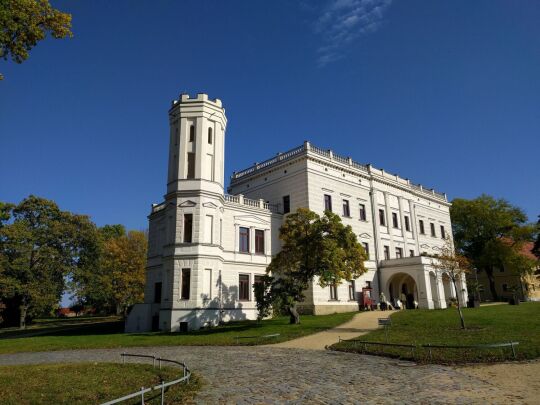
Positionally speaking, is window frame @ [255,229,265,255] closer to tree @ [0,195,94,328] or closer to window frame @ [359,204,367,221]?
window frame @ [359,204,367,221]

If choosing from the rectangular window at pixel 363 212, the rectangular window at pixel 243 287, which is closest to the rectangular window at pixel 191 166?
the rectangular window at pixel 243 287

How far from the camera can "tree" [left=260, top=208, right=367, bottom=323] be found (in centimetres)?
2508

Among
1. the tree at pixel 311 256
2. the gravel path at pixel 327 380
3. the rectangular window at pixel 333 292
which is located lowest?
the gravel path at pixel 327 380

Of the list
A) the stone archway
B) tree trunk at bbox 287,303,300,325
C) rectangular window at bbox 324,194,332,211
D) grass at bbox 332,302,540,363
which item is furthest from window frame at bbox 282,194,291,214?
grass at bbox 332,302,540,363

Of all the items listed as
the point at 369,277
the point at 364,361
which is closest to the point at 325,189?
the point at 369,277

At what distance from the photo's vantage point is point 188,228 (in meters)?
29.9

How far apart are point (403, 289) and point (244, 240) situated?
19233mm

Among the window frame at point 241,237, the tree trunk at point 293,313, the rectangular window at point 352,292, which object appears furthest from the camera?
the rectangular window at point 352,292

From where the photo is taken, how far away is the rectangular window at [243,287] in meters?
33.0

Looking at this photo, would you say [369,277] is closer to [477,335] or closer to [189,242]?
[189,242]

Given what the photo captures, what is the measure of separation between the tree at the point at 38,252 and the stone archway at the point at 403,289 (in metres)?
34.6

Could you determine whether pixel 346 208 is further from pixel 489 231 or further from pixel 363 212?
pixel 489 231

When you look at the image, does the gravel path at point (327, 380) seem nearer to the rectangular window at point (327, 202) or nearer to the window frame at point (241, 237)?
the window frame at point (241, 237)

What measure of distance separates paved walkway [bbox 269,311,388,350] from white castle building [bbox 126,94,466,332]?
7969 mm
